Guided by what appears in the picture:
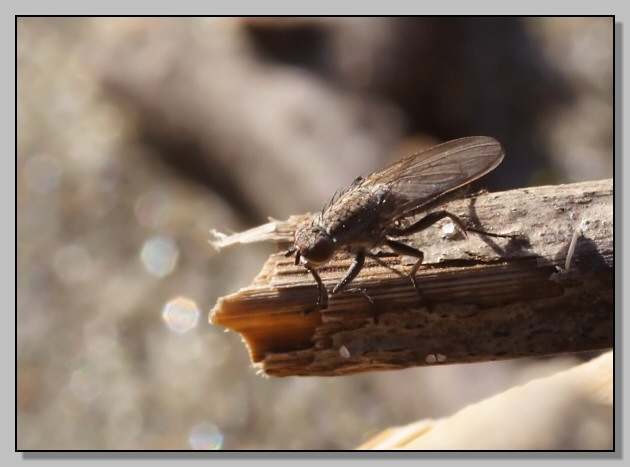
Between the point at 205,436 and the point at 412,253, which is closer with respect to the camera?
the point at 412,253

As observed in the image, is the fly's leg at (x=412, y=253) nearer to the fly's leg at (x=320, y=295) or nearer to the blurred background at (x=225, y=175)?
the fly's leg at (x=320, y=295)

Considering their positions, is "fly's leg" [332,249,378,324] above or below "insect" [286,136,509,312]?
below

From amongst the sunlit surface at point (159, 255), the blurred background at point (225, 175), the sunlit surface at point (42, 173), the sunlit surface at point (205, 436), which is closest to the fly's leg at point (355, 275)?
the blurred background at point (225, 175)

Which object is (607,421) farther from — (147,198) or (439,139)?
(147,198)

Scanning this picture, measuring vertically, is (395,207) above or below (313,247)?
above

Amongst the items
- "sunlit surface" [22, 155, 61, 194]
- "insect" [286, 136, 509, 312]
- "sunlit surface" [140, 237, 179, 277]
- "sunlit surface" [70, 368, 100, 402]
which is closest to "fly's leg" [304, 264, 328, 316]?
"insect" [286, 136, 509, 312]

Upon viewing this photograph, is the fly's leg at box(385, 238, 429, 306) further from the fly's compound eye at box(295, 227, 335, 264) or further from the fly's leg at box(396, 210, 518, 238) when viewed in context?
the fly's compound eye at box(295, 227, 335, 264)

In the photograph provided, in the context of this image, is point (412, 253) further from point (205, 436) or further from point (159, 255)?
point (159, 255)

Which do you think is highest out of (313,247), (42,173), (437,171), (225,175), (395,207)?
(42,173)

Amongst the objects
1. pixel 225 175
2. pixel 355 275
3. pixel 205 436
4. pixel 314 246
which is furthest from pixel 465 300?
pixel 225 175
